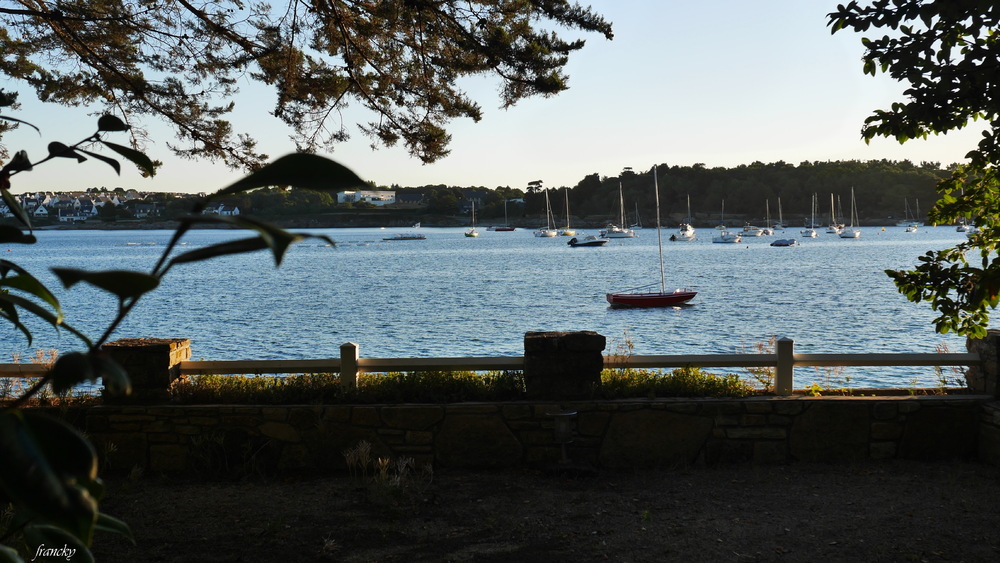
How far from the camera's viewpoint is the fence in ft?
24.8

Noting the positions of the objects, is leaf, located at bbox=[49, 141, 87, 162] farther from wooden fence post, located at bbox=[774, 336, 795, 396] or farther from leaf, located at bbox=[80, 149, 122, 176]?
wooden fence post, located at bbox=[774, 336, 795, 396]

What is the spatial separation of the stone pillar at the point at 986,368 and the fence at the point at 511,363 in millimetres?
62

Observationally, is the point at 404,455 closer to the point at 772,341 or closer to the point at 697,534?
the point at 697,534

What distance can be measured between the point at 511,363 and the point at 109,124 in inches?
257

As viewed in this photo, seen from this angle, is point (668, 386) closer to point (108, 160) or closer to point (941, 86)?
point (941, 86)

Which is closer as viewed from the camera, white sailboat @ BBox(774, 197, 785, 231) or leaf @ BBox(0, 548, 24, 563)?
leaf @ BBox(0, 548, 24, 563)

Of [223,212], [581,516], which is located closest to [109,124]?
[581,516]

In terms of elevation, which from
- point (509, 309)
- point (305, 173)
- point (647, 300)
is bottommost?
point (509, 309)

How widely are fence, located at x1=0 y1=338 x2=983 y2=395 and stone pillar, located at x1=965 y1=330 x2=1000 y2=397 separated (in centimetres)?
6

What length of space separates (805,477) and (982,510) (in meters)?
1.32

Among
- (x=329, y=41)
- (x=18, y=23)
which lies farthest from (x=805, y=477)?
(x=18, y=23)

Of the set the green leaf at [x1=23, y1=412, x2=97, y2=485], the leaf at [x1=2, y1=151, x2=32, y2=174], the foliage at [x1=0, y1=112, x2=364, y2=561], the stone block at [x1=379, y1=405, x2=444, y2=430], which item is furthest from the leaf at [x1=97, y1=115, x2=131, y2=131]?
the stone block at [x1=379, y1=405, x2=444, y2=430]

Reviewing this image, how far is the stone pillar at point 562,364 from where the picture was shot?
24.2 ft

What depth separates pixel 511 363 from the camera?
7.70 m
